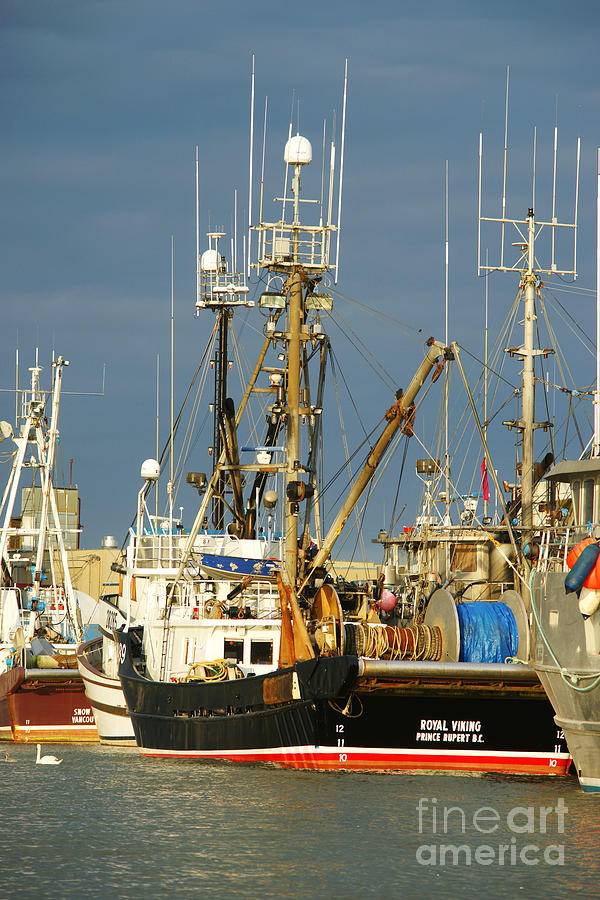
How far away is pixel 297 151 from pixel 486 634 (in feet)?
44.3

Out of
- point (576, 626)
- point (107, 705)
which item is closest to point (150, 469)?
point (107, 705)

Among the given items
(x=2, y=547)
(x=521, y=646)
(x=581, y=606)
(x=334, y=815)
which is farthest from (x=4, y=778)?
(x=2, y=547)

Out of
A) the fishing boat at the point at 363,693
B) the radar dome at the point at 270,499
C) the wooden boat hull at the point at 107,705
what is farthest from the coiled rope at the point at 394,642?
the wooden boat hull at the point at 107,705

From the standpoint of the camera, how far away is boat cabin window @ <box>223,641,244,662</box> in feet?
103

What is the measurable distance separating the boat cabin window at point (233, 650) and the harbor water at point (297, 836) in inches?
138

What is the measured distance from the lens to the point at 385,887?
18.2 m

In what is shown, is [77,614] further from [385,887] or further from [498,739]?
[385,887]

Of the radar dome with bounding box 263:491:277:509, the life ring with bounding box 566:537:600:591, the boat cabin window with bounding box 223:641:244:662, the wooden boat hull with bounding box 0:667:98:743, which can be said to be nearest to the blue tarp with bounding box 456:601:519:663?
the life ring with bounding box 566:537:600:591

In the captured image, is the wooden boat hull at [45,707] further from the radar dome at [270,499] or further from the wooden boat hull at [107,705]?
the radar dome at [270,499]

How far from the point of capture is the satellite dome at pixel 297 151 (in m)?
32.9

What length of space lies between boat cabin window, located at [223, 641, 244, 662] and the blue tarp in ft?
20.3

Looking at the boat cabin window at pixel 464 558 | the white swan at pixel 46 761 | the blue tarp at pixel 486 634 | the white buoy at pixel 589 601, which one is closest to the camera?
the white buoy at pixel 589 601

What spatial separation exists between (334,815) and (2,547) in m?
26.5

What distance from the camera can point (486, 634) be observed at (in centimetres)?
2767
